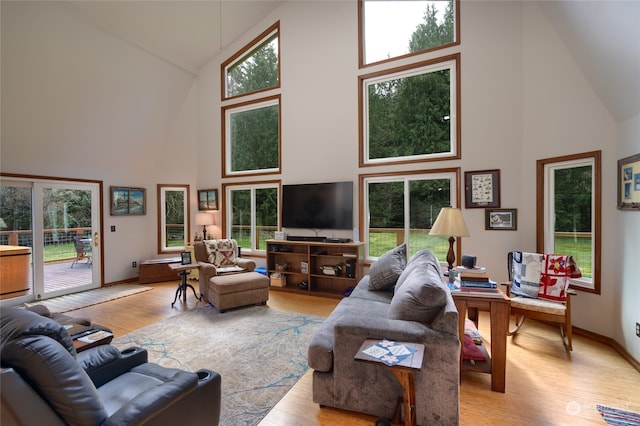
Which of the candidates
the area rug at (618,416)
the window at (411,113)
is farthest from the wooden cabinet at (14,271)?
the area rug at (618,416)

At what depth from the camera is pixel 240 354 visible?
289 centimetres

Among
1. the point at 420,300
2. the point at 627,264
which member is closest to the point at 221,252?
the point at 420,300

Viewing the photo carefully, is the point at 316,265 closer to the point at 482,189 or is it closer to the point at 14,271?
the point at 482,189

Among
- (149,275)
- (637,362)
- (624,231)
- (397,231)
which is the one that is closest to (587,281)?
(624,231)

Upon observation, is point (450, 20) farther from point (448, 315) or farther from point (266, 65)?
point (448, 315)

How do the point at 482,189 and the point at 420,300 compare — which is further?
the point at 482,189

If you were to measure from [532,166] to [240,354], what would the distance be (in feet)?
14.0

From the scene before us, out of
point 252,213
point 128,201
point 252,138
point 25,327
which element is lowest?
point 25,327

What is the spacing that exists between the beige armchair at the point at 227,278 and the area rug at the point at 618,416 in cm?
372

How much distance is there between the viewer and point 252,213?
616 cm

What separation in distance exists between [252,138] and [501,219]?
481 cm

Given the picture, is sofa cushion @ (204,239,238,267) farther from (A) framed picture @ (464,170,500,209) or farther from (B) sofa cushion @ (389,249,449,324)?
(A) framed picture @ (464,170,500,209)

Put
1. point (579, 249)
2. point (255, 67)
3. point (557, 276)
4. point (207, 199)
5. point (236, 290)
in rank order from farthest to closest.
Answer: point (207, 199) → point (255, 67) → point (236, 290) → point (579, 249) → point (557, 276)

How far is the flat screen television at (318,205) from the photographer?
499cm
